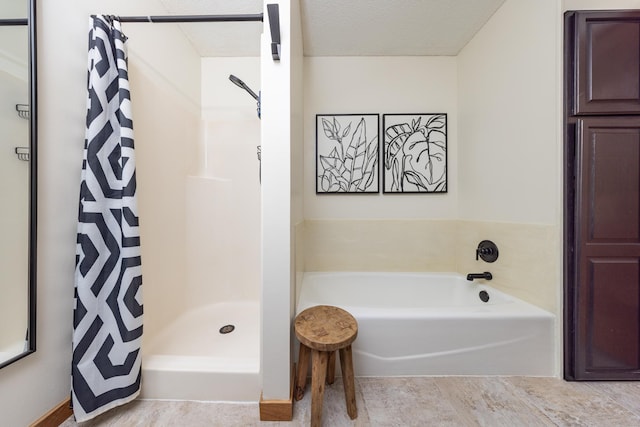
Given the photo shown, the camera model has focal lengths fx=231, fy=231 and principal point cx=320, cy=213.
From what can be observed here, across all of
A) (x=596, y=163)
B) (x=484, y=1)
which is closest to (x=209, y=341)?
(x=596, y=163)

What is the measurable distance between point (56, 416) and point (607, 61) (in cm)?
312

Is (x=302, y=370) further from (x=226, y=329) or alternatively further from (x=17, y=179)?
(x=17, y=179)

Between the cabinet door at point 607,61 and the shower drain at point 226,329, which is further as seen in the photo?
the shower drain at point 226,329

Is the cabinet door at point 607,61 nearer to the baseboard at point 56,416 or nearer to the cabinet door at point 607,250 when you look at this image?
the cabinet door at point 607,250

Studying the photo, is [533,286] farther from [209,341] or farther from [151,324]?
[151,324]

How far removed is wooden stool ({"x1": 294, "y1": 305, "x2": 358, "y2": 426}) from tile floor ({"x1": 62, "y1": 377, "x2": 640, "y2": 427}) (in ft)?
0.36

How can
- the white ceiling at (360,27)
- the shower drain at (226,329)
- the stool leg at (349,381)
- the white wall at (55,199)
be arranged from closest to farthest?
1. the white wall at (55,199)
2. the stool leg at (349,381)
3. the white ceiling at (360,27)
4. the shower drain at (226,329)

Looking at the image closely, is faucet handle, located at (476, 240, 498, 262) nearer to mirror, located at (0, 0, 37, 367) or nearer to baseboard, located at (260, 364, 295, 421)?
baseboard, located at (260, 364, 295, 421)

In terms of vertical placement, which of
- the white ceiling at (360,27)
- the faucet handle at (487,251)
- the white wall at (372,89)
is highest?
the white ceiling at (360,27)

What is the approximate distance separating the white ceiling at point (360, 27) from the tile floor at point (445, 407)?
7.65ft

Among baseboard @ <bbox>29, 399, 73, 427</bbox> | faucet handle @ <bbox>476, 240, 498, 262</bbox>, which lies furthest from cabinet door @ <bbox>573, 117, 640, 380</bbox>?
baseboard @ <bbox>29, 399, 73, 427</bbox>

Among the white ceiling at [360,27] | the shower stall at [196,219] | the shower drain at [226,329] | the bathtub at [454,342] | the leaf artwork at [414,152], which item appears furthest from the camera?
the leaf artwork at [414,152]

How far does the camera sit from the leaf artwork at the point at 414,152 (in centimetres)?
205

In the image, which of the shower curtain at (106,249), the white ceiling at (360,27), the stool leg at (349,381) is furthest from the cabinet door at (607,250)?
the shower curtain at (106,249)
